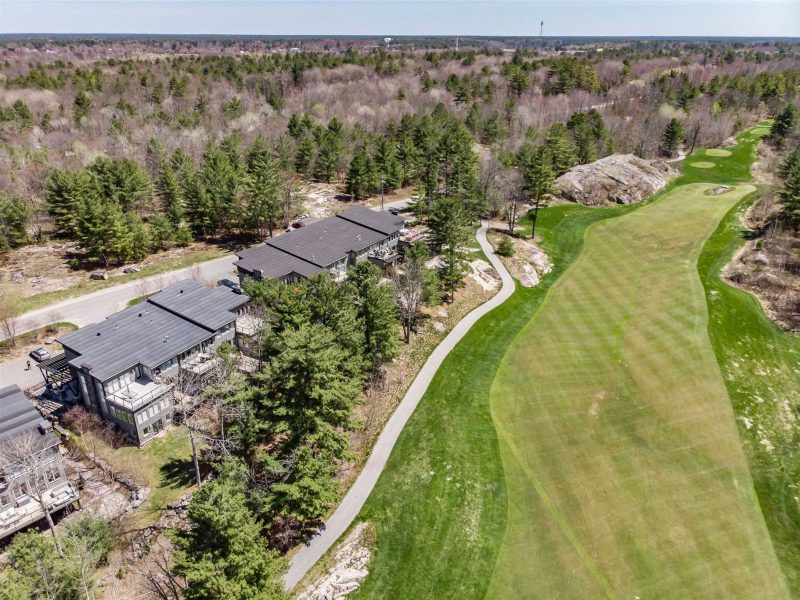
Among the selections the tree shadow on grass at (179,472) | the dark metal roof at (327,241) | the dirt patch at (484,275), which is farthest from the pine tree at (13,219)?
the dirt patch at (484,275)

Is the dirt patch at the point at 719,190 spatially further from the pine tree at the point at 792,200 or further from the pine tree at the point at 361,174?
the pine tree at the point at 361,174

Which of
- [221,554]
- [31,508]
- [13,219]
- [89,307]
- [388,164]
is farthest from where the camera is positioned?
[388,164]

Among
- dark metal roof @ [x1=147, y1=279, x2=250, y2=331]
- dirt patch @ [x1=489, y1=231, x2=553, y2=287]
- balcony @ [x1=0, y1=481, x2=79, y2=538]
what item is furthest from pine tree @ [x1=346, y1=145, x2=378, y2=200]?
balcony @ [x1=0, y1=481, x2=79, y2=538]

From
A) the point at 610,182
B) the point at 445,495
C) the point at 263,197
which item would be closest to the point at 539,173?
the point at 610,182

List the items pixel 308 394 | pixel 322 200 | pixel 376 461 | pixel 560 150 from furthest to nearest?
pixel 560 150
pixel 322 200
pixel 376 461
pixel 308 394

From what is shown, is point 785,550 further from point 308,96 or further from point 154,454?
point 308,96

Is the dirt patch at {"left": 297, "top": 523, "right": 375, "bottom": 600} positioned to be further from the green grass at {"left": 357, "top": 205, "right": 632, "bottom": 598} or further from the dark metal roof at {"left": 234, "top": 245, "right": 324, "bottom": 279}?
the dark metal roof at {"left": 234, "top": 245, "right": 324, "bottom": 279}

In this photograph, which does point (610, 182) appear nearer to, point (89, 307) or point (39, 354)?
point (89, 307)
